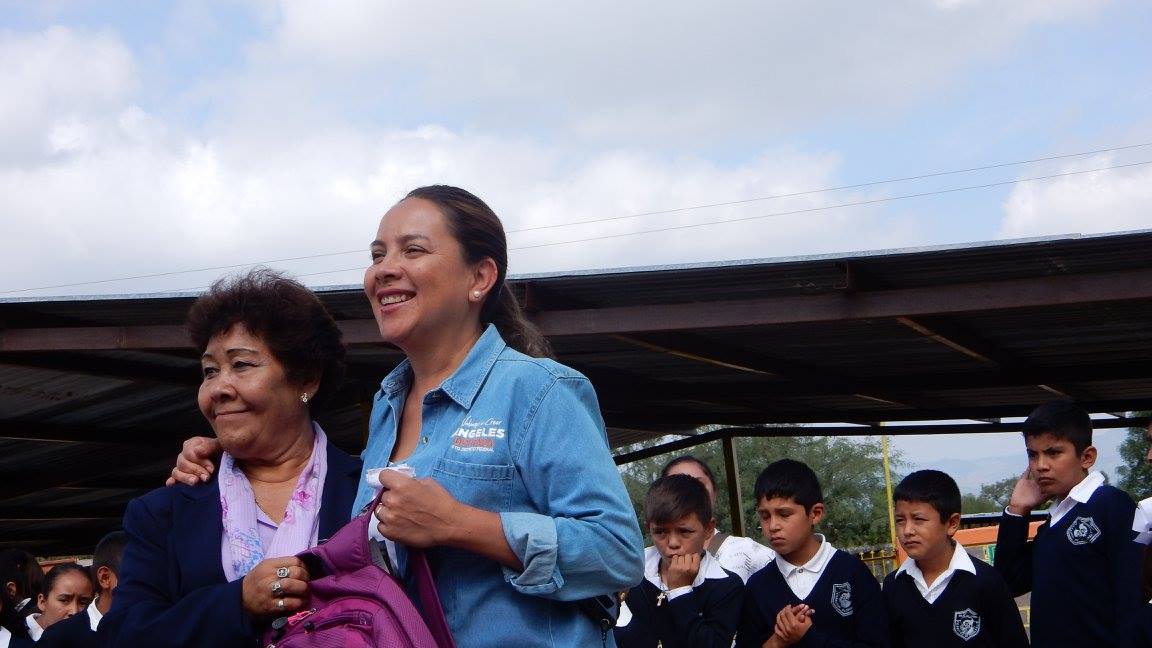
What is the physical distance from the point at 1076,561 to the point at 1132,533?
271 mm

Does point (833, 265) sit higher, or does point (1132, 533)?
point (833, 265)

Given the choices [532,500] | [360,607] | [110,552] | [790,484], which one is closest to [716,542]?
[790,484]

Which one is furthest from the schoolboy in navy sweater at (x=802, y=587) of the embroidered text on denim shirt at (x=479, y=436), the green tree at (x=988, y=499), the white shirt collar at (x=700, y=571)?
the green tree at (x=988, y=499)

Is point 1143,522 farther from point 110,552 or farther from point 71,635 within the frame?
point 110,552

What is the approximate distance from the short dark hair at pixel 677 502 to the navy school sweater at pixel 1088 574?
1.47m

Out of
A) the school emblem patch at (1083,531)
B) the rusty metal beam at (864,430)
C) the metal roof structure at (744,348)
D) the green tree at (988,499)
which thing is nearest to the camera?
the school emblem patch at (1083,531)

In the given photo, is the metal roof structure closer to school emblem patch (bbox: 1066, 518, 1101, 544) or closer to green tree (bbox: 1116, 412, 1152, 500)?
school emblem patch (bbox: 1066, 518, 1101, 544)

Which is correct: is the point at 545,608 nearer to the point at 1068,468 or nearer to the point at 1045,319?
the point at 1068,468

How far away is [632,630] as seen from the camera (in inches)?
191

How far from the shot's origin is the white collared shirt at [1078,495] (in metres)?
5.01

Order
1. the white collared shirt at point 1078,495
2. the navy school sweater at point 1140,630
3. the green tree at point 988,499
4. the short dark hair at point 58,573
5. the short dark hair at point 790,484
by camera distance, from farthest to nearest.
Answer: the green tree at point 988,499 → the short dark hair at point 58,573 → the short dark hair at point 790,484 → the white collared shirt at point 1078,495 → the navy school sweater at point 1140,630

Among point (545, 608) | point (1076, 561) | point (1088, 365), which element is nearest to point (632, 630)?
point (1076, 561)

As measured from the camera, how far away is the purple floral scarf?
2.49m

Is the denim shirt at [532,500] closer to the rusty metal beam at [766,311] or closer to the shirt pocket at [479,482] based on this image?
the shirt pocket at [479,482]
